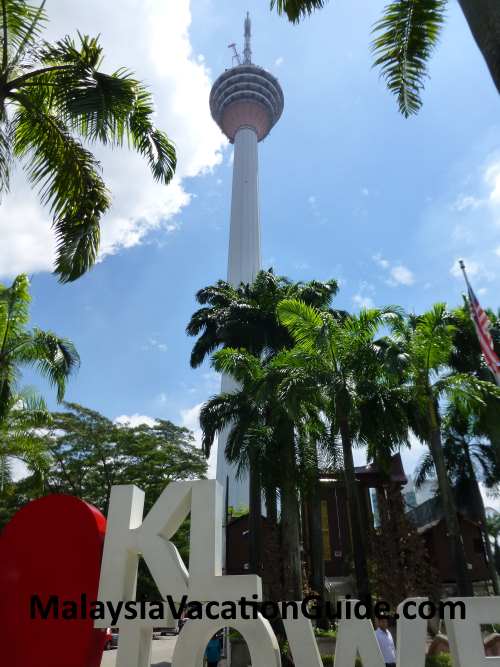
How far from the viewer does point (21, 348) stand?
53.3 feet

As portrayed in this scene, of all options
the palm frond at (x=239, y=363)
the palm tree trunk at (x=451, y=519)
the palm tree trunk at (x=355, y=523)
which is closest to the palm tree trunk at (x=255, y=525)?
the palm frond at (x=239, y=363)

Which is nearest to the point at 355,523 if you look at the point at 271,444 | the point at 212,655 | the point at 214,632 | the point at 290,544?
the point at 212,655

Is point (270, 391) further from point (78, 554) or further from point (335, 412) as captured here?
point (78, 554)

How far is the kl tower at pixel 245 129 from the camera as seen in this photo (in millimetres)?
70125

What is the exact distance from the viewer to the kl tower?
7012cm

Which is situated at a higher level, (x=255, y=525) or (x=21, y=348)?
(x=21, y=348)

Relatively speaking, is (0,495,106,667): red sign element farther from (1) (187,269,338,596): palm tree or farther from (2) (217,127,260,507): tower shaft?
(2) (217,127,260,507): tower shaft

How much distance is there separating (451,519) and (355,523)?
393 cm

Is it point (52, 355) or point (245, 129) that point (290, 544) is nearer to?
A: point (52, 355)

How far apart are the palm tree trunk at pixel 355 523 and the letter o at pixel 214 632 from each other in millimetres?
8272

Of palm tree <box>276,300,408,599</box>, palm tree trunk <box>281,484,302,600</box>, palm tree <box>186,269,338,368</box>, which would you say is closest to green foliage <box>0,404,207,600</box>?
palm tree <box>186,269,338,368</box>

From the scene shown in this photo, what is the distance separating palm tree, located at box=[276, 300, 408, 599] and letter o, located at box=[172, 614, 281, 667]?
9777mm

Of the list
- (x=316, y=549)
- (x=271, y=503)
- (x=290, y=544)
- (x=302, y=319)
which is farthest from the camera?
(x=316, y=549)

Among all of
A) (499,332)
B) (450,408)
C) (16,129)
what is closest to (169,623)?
(16,129)
